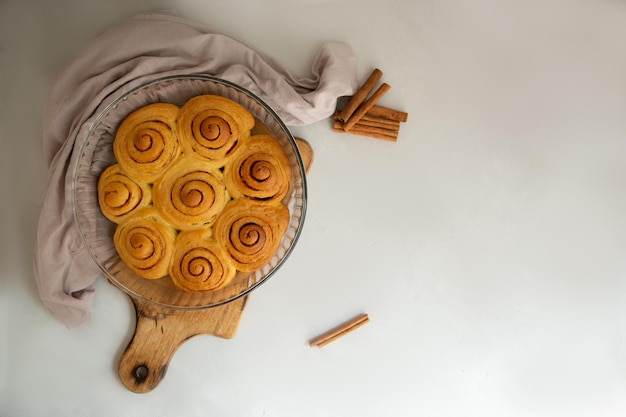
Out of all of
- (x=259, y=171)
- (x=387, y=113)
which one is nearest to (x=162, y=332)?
(x=259, y=171)

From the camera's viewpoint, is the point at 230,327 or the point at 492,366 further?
the point at 492,366

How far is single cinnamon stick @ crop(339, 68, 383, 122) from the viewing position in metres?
1.43

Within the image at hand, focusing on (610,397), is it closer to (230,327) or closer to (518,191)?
(518,191)

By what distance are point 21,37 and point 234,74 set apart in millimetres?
630

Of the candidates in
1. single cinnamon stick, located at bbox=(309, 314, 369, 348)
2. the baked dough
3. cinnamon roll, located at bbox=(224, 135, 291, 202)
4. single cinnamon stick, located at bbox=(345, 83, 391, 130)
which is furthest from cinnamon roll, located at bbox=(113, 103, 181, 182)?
single cinnamon stick, located at bbox=(309, 314, 369, 348)

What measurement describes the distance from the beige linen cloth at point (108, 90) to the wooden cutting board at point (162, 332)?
0.48 ft

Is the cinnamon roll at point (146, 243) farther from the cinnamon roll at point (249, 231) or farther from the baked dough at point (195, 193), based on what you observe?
the cinnamon roll at point (249, 231)

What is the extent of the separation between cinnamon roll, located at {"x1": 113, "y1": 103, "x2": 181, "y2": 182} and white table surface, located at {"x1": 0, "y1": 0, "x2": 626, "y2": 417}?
0.40m

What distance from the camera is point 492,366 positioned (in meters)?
1.58

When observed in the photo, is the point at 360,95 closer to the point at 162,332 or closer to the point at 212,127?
the point at 212,127

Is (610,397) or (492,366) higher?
(610,397)

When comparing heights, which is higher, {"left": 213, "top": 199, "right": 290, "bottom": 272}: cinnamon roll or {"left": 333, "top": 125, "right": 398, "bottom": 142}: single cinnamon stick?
{"left": 333, "top": 125, "right": 398, "bottom": 142}: single cinnamon stick

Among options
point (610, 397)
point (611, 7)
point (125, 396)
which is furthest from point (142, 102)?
point (610, 397)

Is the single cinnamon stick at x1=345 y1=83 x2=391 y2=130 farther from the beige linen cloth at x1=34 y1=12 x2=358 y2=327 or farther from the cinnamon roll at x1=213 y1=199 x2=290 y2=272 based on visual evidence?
the cinnamon roll at x1=213 y1=199 x2=290 y2=272
